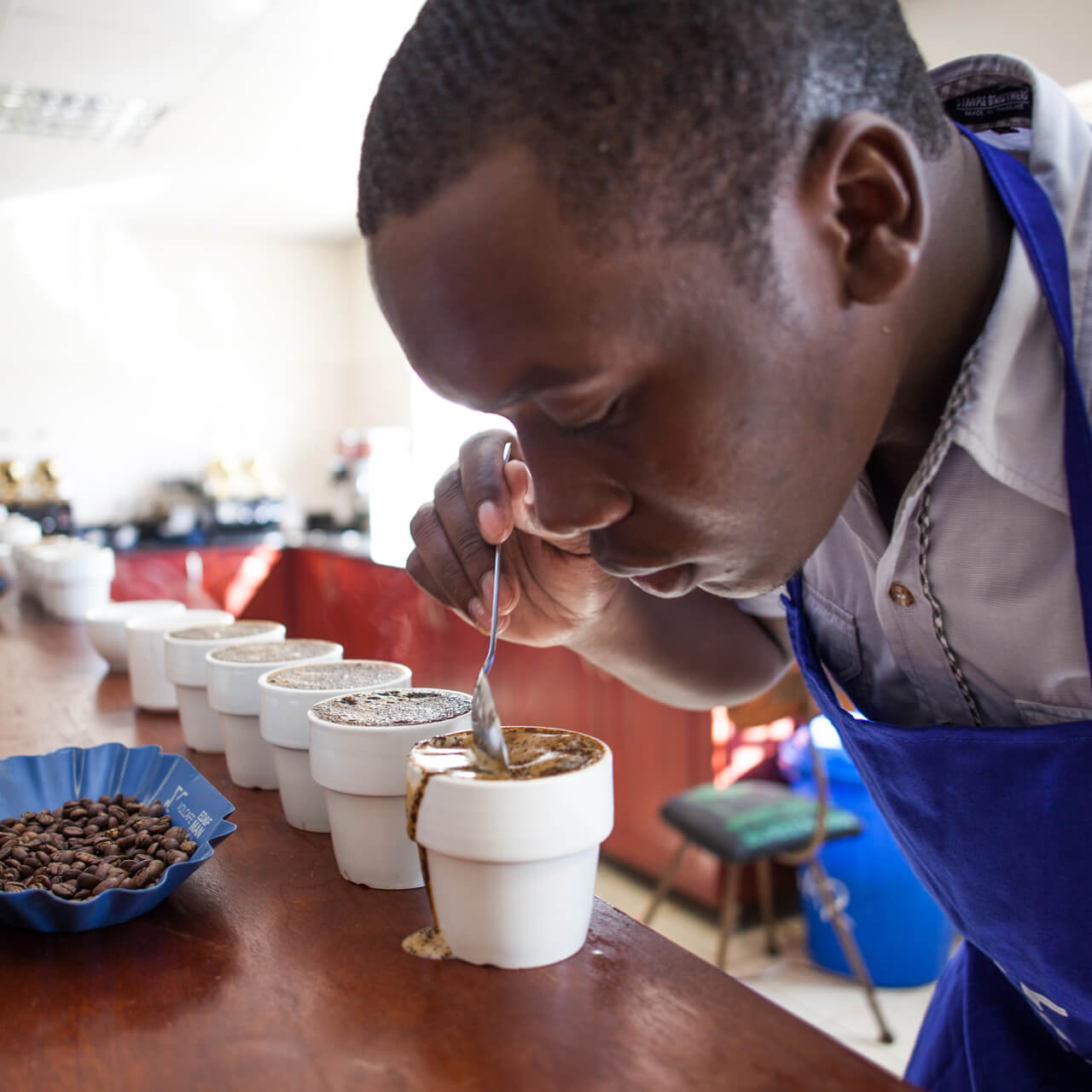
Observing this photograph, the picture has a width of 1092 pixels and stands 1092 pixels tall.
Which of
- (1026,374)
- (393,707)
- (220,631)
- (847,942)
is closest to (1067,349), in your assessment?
(1026,374)

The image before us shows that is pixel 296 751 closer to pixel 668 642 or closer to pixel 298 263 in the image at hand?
pixel 668 642

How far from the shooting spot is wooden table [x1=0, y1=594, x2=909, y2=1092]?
66 centimetres

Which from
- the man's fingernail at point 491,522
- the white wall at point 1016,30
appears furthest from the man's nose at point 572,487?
the white wall at point 1016,30

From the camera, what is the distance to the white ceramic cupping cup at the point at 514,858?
29.8 inches

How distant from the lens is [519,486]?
113 cm

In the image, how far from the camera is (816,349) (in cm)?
75

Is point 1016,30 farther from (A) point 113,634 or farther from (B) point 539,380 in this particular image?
(B) point 539,380

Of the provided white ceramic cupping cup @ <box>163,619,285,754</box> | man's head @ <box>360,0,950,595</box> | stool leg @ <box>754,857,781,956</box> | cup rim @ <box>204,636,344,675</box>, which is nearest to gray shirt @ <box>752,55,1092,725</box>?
man's head @ <box>360,0,950,595</box>

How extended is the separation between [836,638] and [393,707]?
1.77 feet

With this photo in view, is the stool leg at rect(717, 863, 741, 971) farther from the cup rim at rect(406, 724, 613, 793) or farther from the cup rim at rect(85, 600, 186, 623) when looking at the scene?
the cup rim at rect(406, 724, 613, 793)

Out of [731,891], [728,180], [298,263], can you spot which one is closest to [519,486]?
[728,180]

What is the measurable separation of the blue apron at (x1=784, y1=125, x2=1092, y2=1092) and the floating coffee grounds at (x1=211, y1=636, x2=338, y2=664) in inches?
26.0

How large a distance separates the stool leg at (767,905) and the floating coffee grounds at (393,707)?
295cm

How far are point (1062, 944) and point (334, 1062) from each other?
68 cm
